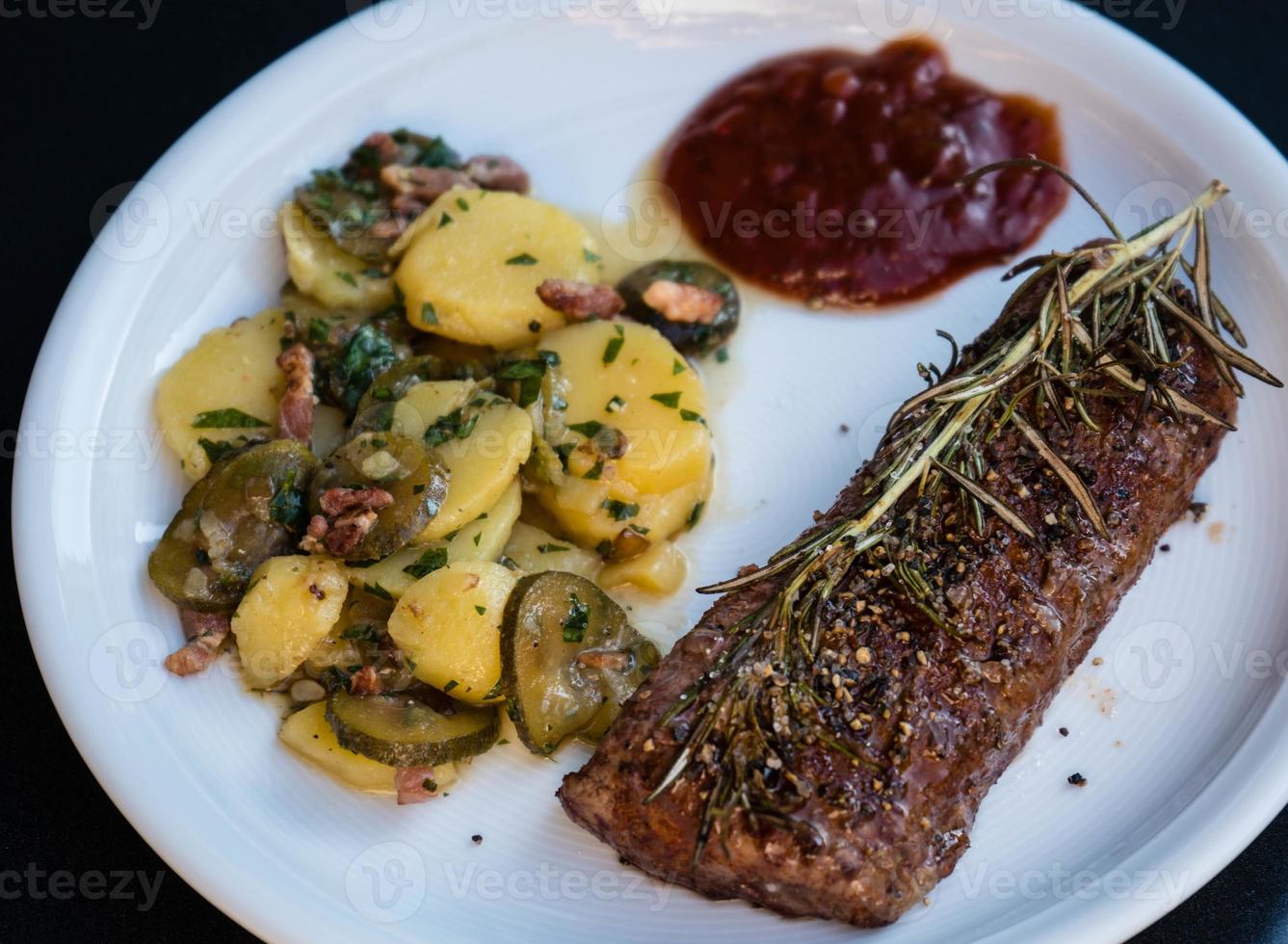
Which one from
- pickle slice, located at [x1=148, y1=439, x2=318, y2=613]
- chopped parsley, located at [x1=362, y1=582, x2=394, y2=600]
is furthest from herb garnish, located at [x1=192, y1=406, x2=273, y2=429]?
chopped parsley, located at [x1=362, y1=582, x2=394, y2=600]

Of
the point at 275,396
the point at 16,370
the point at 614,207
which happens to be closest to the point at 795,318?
the point at 614,207

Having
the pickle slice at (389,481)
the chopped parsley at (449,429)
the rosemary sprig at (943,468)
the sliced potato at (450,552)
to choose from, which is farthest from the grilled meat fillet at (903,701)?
the chopped parsley at (449,429)

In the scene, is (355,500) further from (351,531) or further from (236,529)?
(236,529)

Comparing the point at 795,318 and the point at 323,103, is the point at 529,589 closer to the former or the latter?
the point at 795,318

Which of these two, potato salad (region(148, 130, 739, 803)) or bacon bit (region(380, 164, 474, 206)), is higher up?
bacon bit (region(380, 164, 474, 206))

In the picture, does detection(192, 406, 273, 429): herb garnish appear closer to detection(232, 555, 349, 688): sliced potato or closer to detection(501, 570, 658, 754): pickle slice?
detection(232, 555, 349, 688): sliced potato

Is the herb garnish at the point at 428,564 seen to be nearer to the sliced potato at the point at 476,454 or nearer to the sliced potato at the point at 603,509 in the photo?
the sliced potato at the point at 476,454
